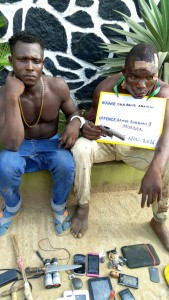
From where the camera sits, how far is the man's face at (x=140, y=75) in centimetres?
224

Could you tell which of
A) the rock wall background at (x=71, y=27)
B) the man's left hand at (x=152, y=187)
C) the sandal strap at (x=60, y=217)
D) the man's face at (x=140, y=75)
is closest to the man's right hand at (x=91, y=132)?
the man's face at (x=140, y=75)

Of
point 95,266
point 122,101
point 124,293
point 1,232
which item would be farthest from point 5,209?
point 122,101

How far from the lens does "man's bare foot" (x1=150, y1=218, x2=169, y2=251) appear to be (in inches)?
98.1

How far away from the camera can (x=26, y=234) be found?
2.54 m

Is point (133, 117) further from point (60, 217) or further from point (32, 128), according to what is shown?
point (60, 217)

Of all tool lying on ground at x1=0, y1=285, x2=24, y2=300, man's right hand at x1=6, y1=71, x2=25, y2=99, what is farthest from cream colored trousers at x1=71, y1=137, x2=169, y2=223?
tool lying on ground at x1=0, y1=285, x2=24, y2=300

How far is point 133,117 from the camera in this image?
8.20 ft

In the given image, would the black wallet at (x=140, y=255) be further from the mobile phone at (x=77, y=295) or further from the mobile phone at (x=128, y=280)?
the mobile phone at (x=77, y=295)

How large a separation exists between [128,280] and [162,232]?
56cm

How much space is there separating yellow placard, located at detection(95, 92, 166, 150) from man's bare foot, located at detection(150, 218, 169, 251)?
0.70 metres

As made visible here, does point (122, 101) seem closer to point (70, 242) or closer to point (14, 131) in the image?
point (14, 131)

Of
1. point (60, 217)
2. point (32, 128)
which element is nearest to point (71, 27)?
point (32, 128)

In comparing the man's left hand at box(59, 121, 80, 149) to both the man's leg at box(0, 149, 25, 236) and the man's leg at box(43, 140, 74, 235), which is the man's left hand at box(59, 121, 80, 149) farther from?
the man's leg at box(0, 149, 25, 236)

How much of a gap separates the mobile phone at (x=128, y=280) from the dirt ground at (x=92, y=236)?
34 millimetres
